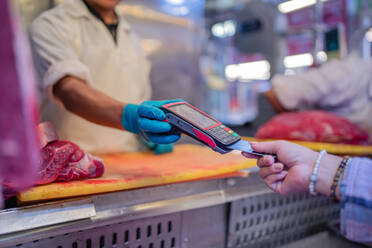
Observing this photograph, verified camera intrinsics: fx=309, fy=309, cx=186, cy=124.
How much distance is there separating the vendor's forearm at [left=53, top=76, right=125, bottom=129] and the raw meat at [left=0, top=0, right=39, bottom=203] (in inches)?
23.9

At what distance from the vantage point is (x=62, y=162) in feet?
2.39

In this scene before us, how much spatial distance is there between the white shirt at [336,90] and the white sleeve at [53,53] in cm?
116

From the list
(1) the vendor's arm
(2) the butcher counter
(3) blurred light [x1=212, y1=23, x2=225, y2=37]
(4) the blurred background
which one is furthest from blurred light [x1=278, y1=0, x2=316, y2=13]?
(3) blurred light [x1=212, y1=23, x2=225, y2=37]

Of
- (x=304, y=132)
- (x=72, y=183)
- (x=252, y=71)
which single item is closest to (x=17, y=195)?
(x=72, y=183)

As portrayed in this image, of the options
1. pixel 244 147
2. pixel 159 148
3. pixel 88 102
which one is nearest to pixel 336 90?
pixel 159 148

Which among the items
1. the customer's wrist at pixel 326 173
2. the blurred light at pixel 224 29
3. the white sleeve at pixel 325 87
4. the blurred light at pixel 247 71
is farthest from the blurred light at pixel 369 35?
the blurred light at pixel 247 71

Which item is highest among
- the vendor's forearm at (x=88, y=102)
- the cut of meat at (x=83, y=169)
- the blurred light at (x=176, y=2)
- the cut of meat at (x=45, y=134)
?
the blurred light at (x=176, y=2)

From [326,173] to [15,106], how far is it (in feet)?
2.34

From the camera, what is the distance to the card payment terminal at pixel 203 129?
673mm

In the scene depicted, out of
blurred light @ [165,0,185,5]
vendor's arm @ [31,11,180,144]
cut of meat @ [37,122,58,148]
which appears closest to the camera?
cut of meat @ [37,122,58,148]

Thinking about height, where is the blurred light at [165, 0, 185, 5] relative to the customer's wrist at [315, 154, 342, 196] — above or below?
above

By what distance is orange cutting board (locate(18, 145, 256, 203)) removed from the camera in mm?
665

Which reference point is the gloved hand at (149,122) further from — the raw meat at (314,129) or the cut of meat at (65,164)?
the raw meat at (314,129)

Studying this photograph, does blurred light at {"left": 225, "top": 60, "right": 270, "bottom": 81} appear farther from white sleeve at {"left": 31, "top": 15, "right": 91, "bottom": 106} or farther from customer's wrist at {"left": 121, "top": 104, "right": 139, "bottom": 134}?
customer's wrist at {"left": 121, "top": 104, "right": 139, "bottom": 134}
